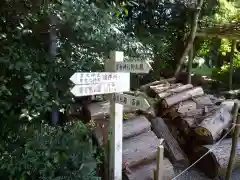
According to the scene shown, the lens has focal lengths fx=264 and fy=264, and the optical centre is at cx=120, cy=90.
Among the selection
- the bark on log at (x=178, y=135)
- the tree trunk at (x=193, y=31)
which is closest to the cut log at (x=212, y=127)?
the bark on log at (x=178, y=135)

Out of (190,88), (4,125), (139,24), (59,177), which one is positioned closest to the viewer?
(59,177)

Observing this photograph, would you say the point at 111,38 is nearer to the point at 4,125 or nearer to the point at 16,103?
the point at 16,103

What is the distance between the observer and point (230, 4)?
8562mm

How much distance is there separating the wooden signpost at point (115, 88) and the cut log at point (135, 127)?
848mm

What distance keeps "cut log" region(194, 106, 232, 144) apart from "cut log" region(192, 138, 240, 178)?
0.46 feet

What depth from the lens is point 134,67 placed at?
10.0ft

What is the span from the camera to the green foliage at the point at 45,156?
2789mm

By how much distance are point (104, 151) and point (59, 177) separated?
837 mm

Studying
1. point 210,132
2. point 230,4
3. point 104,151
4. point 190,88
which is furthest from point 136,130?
point 230,4

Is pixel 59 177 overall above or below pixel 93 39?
below

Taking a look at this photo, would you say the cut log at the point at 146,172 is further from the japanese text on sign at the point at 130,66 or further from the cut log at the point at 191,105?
the japanese text on sign at the point at 130,66

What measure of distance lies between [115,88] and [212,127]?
94.4 inches

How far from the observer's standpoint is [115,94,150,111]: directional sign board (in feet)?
9.67

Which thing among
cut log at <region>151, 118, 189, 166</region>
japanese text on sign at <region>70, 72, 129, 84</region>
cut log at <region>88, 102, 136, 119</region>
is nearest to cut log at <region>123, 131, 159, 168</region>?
cut log at <region>151, 118, 189, 166</region>
